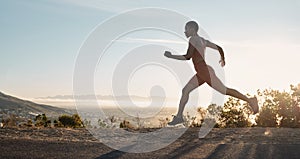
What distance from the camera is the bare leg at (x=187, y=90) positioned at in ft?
29.3

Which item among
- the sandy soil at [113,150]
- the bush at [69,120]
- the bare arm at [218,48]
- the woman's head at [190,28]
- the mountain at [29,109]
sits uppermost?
the woman's head at [190,28]

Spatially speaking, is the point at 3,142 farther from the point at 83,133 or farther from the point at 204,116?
the point at 204,116

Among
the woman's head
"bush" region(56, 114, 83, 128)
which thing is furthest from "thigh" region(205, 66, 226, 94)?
"bush" region(56, 114, 83, 128)

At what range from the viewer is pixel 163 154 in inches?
316

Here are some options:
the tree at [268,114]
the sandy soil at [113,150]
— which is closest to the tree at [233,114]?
the tree at [268,114]

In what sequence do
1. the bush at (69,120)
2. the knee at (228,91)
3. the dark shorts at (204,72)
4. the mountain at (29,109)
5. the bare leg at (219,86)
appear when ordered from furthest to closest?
the mountain at (29,109), the bush at (69,120), the knee at (228,91), the bare leg at (219,86), the dark shorts at (204,72)

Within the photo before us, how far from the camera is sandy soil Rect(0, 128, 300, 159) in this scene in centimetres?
782

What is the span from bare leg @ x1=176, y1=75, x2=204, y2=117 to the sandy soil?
0.77 m

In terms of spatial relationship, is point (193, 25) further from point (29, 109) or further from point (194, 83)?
point (29, 109)

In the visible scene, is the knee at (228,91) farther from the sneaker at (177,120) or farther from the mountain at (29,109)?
the mountain at (29,109)

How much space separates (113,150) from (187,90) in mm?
1892

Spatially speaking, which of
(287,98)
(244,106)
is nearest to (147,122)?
(244,106)

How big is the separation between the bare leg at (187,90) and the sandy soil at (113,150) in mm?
766

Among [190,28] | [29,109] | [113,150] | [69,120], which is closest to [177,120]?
[113,150]
